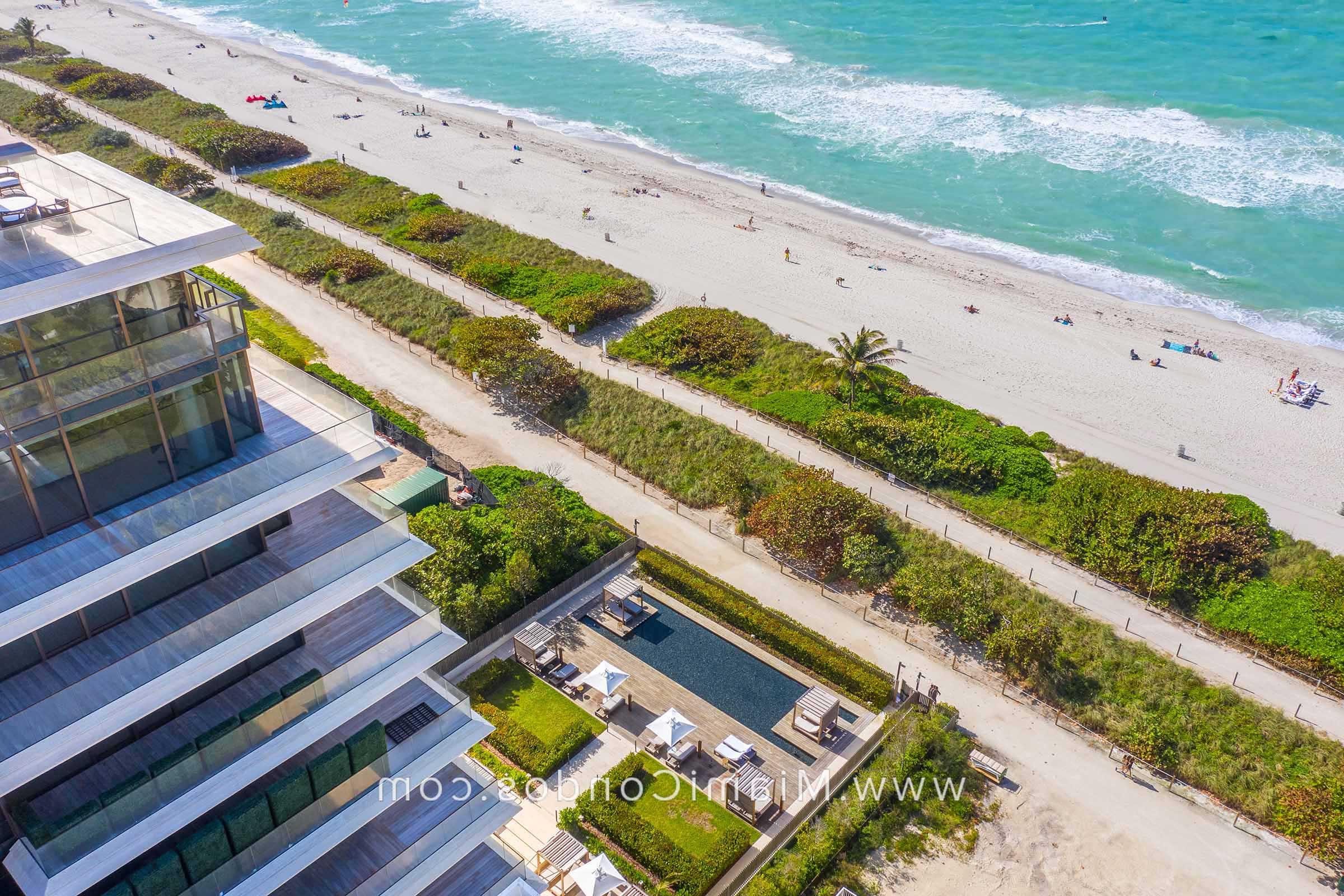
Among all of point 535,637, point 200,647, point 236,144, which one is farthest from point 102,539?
point 236,144

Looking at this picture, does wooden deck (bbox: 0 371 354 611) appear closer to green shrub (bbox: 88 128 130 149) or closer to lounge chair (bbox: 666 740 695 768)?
lounge chair (bbox: 666 740 695 768)

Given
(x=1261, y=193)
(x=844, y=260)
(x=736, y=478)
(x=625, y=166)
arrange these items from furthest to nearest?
1. (x=625, y=166)
2. (x=1261, y=193)
3. (x=844, y=260)
4. (x=736, y=478)

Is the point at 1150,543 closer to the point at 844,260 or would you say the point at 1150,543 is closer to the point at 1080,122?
the point at 844,260

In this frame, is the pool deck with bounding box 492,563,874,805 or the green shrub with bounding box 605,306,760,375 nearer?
the pool deck with bounding box 492,563,874,805

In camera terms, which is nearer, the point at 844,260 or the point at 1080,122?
the point at 844,260

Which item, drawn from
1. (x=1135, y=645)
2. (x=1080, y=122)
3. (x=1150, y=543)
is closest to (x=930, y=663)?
(x=1135, y=645)

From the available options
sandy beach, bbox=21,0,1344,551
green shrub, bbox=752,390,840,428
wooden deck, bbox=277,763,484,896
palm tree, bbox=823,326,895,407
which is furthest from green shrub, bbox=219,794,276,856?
sandy beach, bbox=21,0,1344,551

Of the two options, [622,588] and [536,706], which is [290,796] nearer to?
[536,706]
